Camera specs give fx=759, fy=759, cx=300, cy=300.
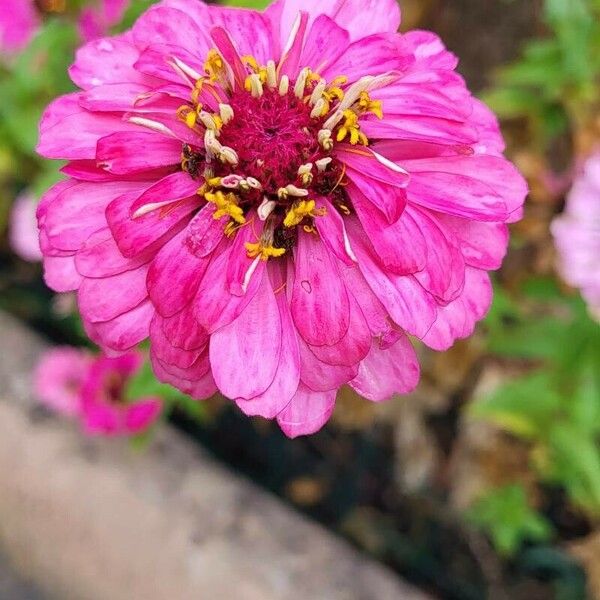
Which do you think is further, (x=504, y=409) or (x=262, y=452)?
(x=262, y=452)

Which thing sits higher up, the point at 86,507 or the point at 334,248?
the point at 334,248

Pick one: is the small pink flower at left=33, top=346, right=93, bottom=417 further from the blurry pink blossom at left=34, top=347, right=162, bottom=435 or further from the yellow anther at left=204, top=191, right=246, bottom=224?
the yellow anther at left=204, top=191, right=246, bottom=224

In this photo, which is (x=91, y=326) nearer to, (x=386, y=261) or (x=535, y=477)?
(x=386, y=261)

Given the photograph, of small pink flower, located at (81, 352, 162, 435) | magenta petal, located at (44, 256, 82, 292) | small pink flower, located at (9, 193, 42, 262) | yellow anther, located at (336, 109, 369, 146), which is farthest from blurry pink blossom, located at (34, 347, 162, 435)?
yellow anther, located at (336, 109, 369, 146)

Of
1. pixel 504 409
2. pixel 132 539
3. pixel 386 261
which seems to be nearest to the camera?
pixel 386 261

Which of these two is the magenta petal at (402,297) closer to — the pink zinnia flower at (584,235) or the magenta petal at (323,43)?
the magenta petal at (323,43)

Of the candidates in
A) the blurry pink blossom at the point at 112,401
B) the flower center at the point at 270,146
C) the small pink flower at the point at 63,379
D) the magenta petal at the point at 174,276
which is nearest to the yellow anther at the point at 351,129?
the flower center at the point at 270,146

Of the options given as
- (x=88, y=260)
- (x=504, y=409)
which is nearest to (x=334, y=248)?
(x=88, y=260)
